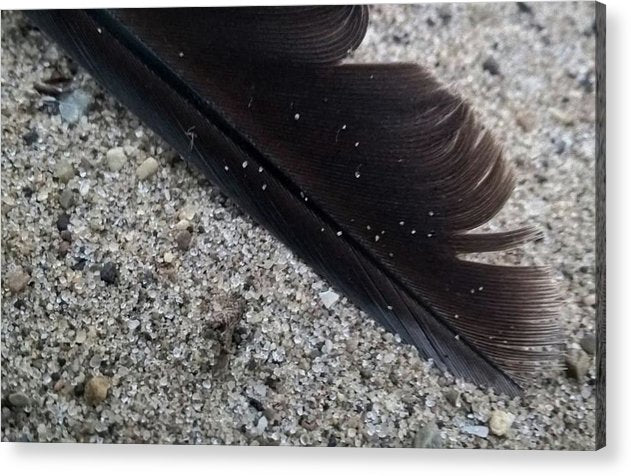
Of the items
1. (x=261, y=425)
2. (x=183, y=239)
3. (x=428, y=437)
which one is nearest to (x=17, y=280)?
(x=183, y=239)

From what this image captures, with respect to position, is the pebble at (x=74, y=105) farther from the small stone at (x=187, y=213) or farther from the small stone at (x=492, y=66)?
the small stone at (x=492, y=66)

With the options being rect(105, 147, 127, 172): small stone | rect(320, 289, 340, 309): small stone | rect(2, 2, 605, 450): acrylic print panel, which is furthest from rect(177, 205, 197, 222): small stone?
rect(320, 289, 340, 309): small stone

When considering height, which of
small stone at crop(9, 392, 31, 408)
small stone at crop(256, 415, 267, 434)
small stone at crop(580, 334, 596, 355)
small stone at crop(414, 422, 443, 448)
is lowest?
small stone at crop(9, 392, 31, 408)

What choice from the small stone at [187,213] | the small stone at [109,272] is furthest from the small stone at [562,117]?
the small stone at [109,272]

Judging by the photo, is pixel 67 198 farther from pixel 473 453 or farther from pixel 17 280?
pixel 473 453

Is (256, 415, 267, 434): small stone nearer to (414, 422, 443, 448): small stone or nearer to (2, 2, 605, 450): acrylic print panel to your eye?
(2, 2, 605, 450): acrylic print panel
